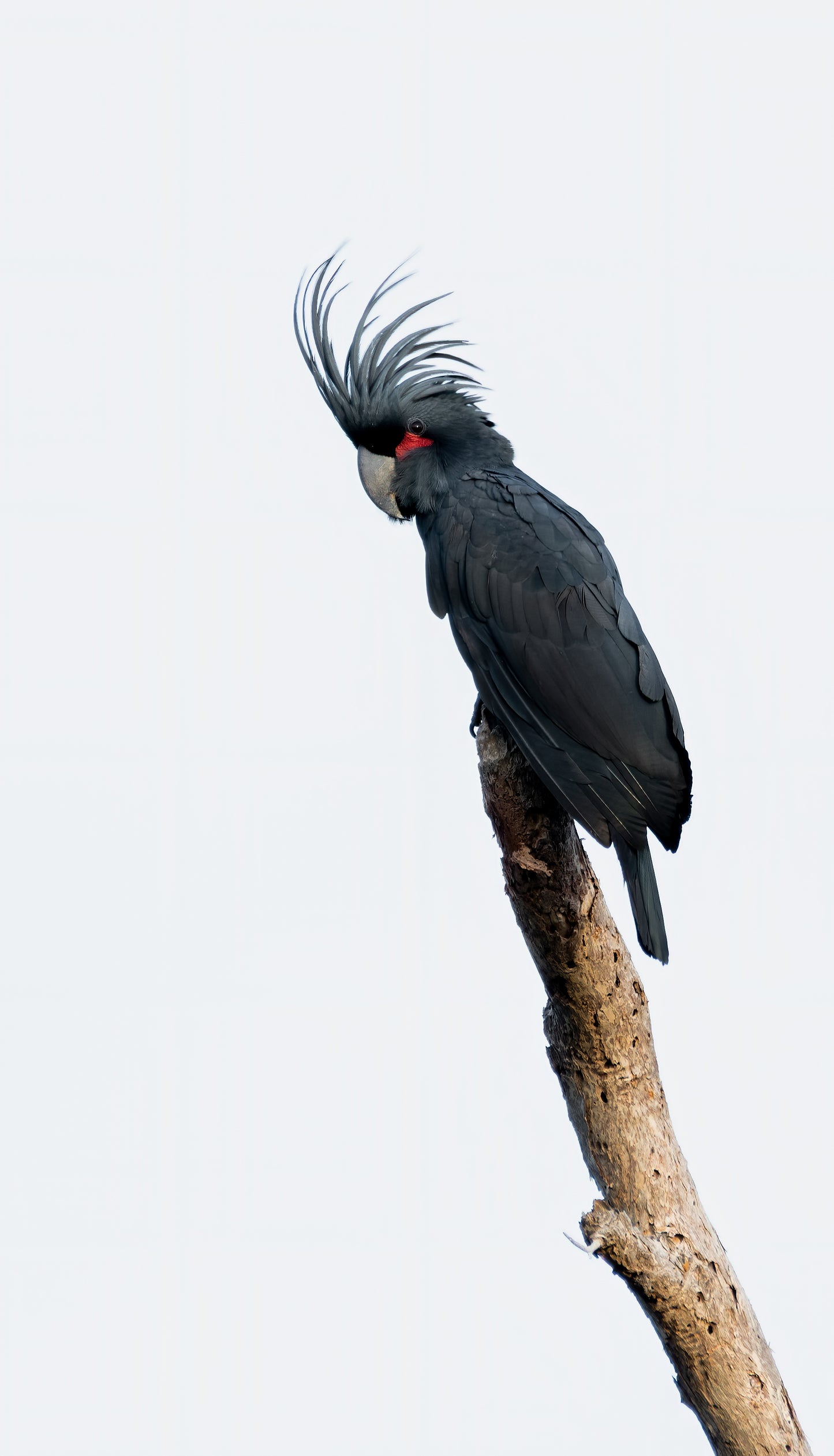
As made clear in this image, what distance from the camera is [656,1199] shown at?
11.5 ft

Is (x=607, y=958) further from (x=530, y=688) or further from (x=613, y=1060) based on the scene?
(x=530, y=688)

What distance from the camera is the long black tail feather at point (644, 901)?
133 inches

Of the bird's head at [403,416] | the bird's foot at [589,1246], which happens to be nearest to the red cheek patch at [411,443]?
the bird's head at [403,416]

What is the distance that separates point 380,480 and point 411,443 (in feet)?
0.55

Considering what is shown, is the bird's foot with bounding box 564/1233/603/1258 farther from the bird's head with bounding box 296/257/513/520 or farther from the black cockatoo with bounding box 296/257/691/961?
the bird's head with bounding box 296/257/513/520

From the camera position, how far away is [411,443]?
157 inches

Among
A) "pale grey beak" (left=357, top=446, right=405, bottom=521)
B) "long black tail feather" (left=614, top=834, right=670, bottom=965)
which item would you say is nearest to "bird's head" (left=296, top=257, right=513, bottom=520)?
"pale grey beak" (left=357, top=446, right=405, bottom=521)

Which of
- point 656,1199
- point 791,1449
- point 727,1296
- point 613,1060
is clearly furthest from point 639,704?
point 791,1449

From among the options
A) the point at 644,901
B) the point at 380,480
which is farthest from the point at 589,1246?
the point at 380,480

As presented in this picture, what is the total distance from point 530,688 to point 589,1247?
1.66m

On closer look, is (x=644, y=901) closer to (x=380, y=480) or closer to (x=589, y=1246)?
(x=589, y=1246)

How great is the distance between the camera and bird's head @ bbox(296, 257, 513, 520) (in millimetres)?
3939

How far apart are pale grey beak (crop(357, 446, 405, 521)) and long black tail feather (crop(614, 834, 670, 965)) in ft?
4.70

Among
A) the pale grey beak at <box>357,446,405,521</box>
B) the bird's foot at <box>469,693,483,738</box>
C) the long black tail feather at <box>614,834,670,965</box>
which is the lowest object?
the long black tail feather at <box>614,834,670,965</box>
